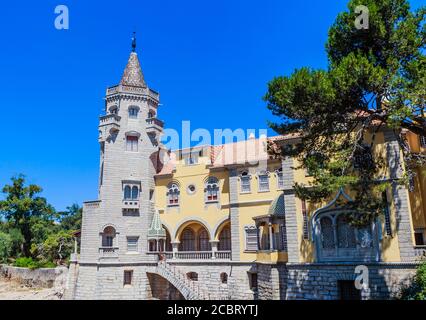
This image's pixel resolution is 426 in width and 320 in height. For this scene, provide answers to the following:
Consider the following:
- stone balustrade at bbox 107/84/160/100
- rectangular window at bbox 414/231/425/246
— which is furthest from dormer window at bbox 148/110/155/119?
rectangular window at bbox 414/231/425/246

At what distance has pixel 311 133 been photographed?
1722 centimetres

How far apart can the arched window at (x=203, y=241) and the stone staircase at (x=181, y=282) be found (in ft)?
11.8

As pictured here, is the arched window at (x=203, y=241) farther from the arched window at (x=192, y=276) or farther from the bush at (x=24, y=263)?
the bush at (x=24, y=263)

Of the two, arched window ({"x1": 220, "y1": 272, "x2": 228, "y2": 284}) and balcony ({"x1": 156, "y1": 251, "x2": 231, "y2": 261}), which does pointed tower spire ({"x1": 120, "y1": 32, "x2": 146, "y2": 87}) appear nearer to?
balcony ({"x1": 156, "y1": 251, "x2": 231, "y2": 261})

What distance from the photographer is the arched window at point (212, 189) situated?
104 ft

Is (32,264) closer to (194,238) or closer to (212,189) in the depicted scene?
(194,238)

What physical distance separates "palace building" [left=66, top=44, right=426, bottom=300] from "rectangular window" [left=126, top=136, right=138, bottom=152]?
10 cm

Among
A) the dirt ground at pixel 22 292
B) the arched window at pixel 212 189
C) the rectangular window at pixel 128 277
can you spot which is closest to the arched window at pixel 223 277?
the arched window at pixel 212 189

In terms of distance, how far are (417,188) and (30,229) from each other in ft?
151

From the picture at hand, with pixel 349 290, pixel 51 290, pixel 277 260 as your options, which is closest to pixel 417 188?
pixel 349 290

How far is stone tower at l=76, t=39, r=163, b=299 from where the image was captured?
30.4 meters
